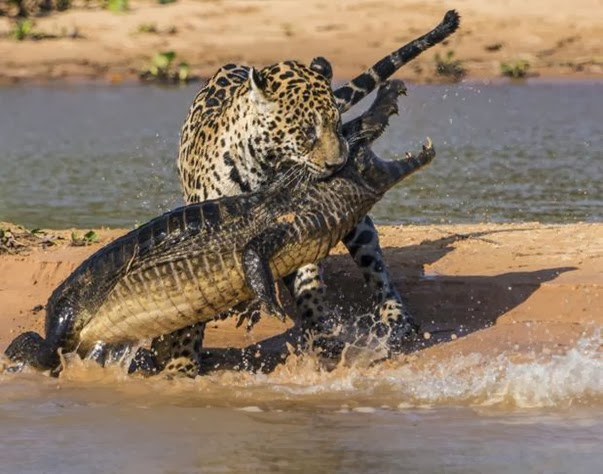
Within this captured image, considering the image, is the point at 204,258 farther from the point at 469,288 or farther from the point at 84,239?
the point at 84,239

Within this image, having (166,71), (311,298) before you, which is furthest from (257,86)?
(166,71)

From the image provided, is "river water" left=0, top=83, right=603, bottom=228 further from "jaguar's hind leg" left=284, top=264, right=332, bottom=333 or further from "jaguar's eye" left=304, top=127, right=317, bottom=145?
"jaguar's eye" left=304, top=127, right=317, bottom=145

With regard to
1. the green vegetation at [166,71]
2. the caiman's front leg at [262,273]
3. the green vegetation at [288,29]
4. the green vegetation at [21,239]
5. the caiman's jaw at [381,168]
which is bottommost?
the green vegetation at [166,71]

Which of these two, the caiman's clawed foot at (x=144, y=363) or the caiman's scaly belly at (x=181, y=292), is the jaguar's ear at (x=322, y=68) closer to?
the caiman's scaly belly at (x=181, y=292)

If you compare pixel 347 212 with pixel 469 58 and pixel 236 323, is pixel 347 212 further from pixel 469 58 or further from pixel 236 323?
pixel 469 58

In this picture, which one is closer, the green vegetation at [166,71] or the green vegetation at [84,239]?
the green vegetation at [84,239]

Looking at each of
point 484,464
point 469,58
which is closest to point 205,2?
point 469,58

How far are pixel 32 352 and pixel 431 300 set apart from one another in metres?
2.36

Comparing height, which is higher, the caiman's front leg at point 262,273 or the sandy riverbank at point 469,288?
the caiman's front leg at point 262,273

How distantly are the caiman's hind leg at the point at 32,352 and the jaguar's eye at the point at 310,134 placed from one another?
1668mm

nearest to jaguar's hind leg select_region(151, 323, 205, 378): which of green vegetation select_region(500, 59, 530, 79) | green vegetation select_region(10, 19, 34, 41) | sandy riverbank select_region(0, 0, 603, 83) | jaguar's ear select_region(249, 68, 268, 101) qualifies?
jaguar's ear select_region(249, 68, 268, 101)

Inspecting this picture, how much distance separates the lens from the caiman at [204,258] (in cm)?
785

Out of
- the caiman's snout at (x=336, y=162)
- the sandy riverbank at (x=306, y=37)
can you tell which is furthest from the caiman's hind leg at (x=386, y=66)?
the sandy riverbank at (x=306, y=37)

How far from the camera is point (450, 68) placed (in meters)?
23.2
